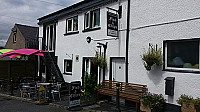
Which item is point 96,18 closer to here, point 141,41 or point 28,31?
point 141,41

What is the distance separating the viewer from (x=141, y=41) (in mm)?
7828

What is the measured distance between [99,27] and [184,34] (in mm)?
4872

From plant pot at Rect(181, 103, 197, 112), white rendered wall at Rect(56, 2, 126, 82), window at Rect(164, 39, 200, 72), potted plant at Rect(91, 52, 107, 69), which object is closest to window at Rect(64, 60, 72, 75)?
white rendered wall at Rect(56, 2, 126, 82)

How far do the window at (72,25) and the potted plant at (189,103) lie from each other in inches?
322

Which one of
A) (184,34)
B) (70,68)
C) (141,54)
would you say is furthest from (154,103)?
(70,68)

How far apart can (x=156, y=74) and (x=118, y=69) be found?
228cm

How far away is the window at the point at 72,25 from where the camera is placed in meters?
12.1

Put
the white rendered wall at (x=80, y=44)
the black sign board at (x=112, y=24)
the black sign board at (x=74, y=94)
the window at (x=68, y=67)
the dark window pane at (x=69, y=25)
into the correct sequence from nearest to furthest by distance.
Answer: the black sign board at (x=74, y=94) → the black sign board at (x=112, y=24) → the white rendered wall at (x=80, y=44) → the window at (x=68, y=67) → the dark window pane at (x=69, y=25)

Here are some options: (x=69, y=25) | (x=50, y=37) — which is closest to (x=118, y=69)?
(x=69, y=25)

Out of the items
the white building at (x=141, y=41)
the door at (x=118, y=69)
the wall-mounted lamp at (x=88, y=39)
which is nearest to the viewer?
the white building at (x=141, y=41)

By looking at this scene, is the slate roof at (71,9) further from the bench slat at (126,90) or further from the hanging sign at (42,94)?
the hanging sign at (42,94)

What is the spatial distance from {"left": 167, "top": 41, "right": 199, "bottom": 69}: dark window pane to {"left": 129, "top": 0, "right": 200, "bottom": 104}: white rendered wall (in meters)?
0.29

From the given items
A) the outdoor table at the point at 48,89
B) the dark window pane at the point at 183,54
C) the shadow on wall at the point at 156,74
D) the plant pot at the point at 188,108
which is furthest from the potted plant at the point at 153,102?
the outdoor table at the point at 48,89

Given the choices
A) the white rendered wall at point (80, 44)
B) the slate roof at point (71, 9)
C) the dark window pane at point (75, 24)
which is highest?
the slate roof at point (71, 9)
